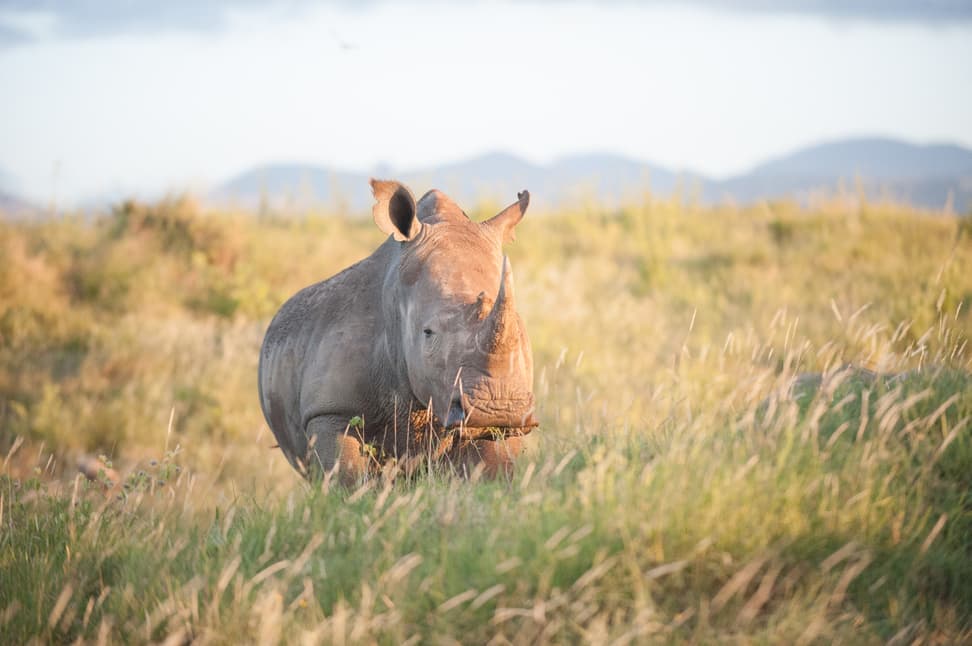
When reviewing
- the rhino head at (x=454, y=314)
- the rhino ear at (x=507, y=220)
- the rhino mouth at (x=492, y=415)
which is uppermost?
the rhino ear at (x=507, y=220)

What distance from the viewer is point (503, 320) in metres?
4.79

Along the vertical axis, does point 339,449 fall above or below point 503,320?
below

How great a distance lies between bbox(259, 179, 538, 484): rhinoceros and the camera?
16.0 ft

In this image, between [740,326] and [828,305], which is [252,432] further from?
[828,305]

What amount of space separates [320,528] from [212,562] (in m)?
0.43

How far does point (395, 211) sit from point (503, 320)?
110 centimetres

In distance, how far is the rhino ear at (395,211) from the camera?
219 inches

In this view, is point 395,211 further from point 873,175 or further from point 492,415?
point 873,175

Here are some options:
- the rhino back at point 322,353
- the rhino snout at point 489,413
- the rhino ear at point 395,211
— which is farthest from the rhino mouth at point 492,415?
the rhino ear at point 395,211

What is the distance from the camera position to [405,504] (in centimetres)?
451

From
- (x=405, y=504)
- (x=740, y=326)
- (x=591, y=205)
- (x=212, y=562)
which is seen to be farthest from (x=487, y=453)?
(x=591, y=205)

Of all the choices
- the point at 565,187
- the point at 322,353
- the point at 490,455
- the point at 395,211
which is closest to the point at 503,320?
the point at 490,455

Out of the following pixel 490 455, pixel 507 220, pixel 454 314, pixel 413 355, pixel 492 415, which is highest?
pixel 507 220

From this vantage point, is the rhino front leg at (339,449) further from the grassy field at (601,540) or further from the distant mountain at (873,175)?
the distant mountain at (873,175)
